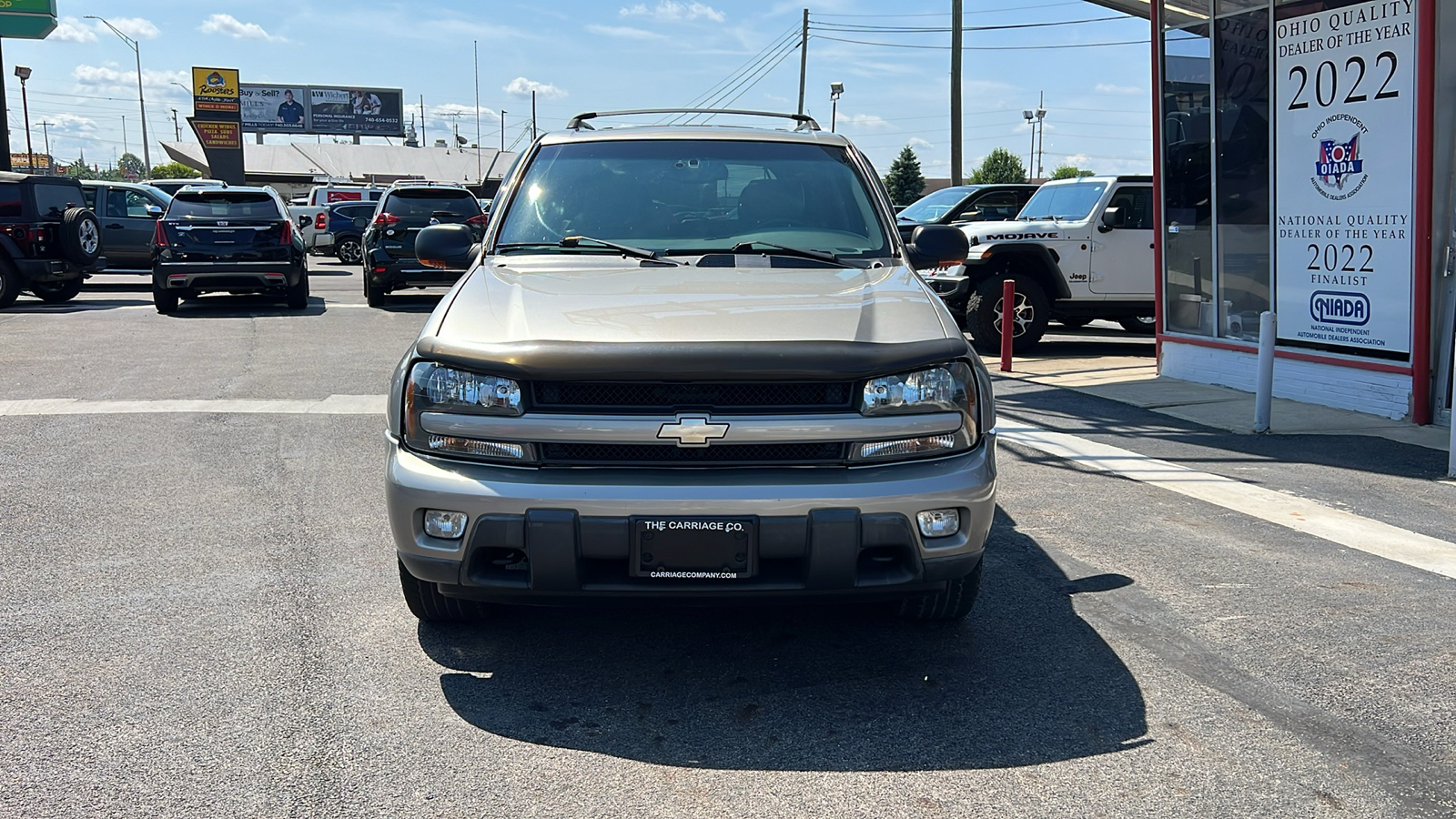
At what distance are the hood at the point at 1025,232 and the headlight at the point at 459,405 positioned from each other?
10.6 meters

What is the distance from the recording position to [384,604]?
4625 mm

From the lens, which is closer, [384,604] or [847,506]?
[847,506]

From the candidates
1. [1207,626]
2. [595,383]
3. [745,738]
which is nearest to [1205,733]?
[1207,626]

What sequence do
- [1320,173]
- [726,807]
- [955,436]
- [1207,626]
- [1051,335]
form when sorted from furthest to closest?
[1051,335], [1320,173], [1207,626], [955,436], [726,807]

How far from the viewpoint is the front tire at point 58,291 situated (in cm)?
1773

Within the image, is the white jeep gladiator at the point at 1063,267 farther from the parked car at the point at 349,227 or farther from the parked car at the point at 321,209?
the parked car at the point at 349,227

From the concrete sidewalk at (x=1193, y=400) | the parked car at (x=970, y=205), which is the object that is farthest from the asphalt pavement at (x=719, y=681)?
the parked car at (x=970, y=205)

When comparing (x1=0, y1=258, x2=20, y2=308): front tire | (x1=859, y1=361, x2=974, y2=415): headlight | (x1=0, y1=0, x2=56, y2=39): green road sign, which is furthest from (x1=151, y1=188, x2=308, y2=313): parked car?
(x1=0, y1=0, x2=56, y2=39): green road sign

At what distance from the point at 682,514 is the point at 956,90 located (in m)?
23.8

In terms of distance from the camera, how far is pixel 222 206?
1631 cm

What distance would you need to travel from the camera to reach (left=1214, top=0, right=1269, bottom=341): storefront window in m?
10.3

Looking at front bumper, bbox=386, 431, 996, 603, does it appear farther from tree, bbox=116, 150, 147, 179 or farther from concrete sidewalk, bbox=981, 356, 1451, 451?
tree, bbox=116, 150, 147, 179

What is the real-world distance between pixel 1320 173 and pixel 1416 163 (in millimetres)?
1004

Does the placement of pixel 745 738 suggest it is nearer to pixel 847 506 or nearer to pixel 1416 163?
pixel 847 506
